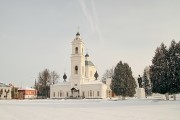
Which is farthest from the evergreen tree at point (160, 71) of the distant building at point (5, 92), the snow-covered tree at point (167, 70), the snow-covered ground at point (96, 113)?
the distant building at point (5, 92)

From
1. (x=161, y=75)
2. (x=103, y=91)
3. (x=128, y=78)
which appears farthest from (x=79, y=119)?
(x=103, y=91)

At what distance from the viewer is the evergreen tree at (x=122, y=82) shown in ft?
200

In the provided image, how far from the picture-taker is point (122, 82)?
60.8 m

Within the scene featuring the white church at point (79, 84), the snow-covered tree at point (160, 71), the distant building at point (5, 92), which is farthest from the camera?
the distant building at point (5, 92)

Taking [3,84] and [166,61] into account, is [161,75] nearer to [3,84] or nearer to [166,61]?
[166,61]

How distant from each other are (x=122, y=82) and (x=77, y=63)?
21.6m

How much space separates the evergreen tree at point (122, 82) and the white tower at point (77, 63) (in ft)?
60.6

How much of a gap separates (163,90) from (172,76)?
2.86 metres

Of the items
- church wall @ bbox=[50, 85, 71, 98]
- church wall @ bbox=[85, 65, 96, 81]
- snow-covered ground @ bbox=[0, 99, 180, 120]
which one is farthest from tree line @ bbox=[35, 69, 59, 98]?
snow-covered ground @ bbox=[0, 99, 180, 120]

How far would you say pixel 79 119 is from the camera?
529 inches

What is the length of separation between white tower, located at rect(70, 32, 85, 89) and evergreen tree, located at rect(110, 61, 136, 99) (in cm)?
1847

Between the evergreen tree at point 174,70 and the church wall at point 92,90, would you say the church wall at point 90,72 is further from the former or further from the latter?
the evergreen tree at point 174,70

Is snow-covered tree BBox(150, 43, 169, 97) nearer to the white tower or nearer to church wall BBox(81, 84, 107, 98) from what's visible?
church wall BBox(81, 84, 107, 98)

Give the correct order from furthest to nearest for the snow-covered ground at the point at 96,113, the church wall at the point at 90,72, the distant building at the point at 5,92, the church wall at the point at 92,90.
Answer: the distant building at the point at 5,92
the church wall at the point at 90,72
the church wall at the point at 92,90
the snow-covered ground at the point at 96,113
